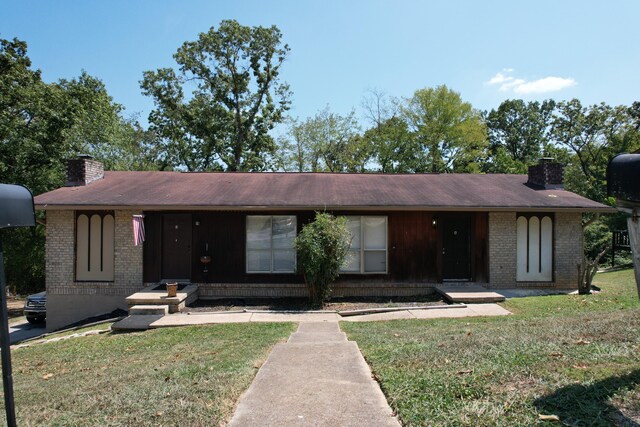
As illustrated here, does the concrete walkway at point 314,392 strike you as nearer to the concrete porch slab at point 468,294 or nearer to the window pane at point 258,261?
the concrete porch slab at point 468,294

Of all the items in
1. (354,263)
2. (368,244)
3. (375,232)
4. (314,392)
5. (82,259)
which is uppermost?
(375,232)

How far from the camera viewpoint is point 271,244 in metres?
13.9

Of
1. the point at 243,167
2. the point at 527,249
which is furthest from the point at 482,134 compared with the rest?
the point at 527,249

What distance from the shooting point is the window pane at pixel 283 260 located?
45.5ft

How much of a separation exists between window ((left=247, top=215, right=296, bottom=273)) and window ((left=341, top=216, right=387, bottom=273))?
5.94 ft

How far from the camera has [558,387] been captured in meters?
4.07

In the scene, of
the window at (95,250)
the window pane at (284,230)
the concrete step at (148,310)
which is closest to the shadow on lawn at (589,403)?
the concrete step at (148,310)

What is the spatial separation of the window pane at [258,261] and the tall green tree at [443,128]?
90.8 feet

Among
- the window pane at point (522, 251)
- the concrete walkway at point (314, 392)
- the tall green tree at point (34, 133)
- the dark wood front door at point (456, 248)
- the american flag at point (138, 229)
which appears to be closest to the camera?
the concrete walkway at point (314, 392)

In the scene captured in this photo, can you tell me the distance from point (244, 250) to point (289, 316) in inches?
129

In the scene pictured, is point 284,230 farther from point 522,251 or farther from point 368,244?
point 522,251

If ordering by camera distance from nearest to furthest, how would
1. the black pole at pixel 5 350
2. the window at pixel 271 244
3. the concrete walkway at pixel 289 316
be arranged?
the black pole at pixel 5 350
the concrete walkway at pixel 289 316
the window at pixel 271 244

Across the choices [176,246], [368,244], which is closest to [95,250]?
[176,246]

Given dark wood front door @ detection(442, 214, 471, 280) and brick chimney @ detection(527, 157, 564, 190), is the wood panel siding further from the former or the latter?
brick chimney @ detection(527, 157, 564, 190)
